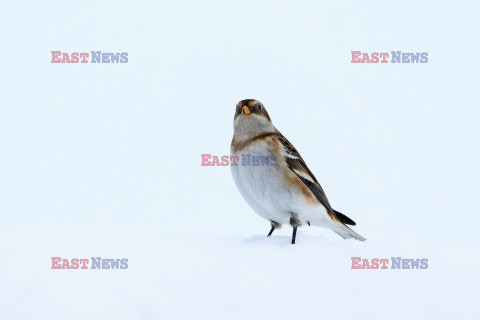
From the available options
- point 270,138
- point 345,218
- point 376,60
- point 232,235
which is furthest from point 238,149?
point 376,60

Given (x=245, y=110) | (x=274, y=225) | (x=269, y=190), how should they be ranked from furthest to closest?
1. (x=274, y=225)
2. (x=245, y=110)
3. (x=269, y=190)

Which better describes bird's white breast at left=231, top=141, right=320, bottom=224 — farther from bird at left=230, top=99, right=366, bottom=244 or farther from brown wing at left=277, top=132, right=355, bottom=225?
brown wing at left=277, top=132, right=355, bottom=225

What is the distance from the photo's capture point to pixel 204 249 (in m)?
5.91

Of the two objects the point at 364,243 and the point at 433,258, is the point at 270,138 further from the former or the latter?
the point at 433,258

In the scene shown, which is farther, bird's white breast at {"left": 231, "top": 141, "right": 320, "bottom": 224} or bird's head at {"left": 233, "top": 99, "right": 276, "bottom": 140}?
bird's head at {"left": 233, "top": 99, "right": 276, "bottom": 140}

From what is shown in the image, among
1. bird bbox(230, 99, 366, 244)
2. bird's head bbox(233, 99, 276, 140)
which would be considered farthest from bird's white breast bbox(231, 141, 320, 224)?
bird's head bbox(233, 99, 276, 140)

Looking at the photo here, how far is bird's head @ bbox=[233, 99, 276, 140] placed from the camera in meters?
6.31

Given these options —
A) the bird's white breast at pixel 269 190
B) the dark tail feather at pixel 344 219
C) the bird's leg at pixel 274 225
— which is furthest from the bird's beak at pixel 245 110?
the dark tail feather at pixel 344 219

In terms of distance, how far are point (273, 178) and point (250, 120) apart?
708 mm

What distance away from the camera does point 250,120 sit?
6316mm

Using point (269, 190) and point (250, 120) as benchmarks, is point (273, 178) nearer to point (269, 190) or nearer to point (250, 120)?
point (269, 190)

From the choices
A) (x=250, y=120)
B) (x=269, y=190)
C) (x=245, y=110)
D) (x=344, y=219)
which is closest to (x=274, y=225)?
(x=269, y=190)

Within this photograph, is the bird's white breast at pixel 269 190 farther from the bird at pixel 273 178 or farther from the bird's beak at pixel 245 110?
the bird's beak at pixel 245 110

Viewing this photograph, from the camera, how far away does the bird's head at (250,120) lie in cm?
631
